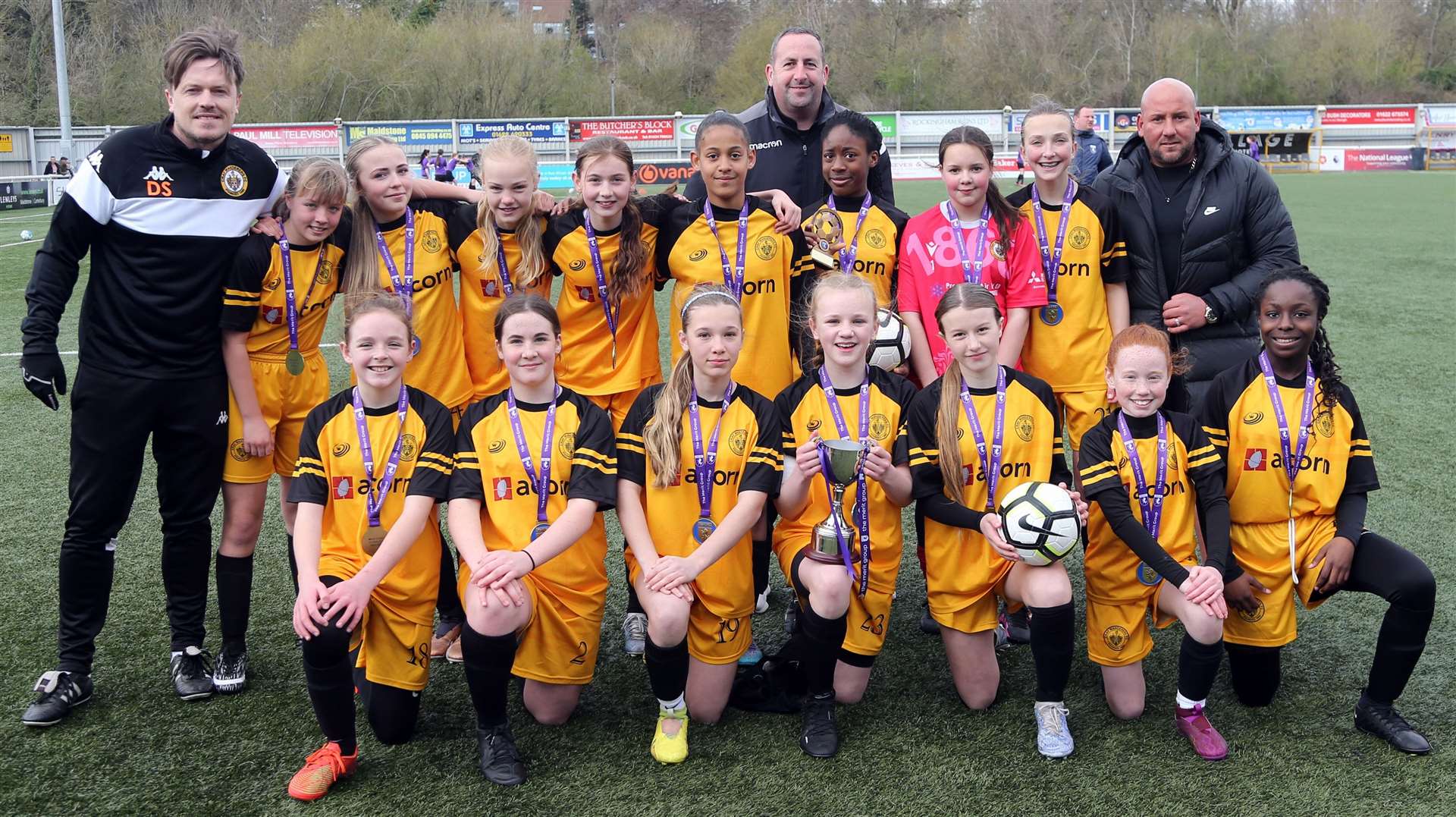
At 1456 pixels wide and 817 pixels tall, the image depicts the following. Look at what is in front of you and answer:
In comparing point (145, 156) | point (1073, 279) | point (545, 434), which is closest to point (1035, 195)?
point (1073, 279)

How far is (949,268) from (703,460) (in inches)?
47.5

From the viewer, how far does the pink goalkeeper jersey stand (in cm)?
398

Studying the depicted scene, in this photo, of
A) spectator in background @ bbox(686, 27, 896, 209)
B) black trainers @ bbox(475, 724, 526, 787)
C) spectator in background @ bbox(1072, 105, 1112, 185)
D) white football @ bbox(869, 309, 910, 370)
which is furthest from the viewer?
spectator in background @ bbox(1072, 105, 1112, 185)

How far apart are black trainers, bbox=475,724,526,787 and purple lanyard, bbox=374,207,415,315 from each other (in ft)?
4.90

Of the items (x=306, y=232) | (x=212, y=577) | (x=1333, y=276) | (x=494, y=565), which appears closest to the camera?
(x=494, y=565)

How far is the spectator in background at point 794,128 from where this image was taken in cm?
450

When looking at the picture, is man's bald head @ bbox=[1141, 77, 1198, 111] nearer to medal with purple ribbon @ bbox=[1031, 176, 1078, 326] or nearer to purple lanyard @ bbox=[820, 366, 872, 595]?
medal with purple ribbon @ bbox=[1031, 176, 1078, 326]

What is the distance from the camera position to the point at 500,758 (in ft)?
10.5

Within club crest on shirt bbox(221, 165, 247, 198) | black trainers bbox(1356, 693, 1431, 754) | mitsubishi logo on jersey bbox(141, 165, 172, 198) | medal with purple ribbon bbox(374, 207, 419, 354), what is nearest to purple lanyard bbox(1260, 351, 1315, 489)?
black trainers bbox(1356, 693, 1431, 754)

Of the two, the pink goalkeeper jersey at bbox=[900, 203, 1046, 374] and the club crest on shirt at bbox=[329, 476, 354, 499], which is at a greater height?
the pink goalkeeper jersey at bbox=[900, 203, 1046, 374]

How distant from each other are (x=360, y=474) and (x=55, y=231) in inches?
47.9

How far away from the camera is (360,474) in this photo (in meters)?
3.42

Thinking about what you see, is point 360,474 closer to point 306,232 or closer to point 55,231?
point 306,232

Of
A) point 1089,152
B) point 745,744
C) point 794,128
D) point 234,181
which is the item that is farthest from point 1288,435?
point 1089,152
